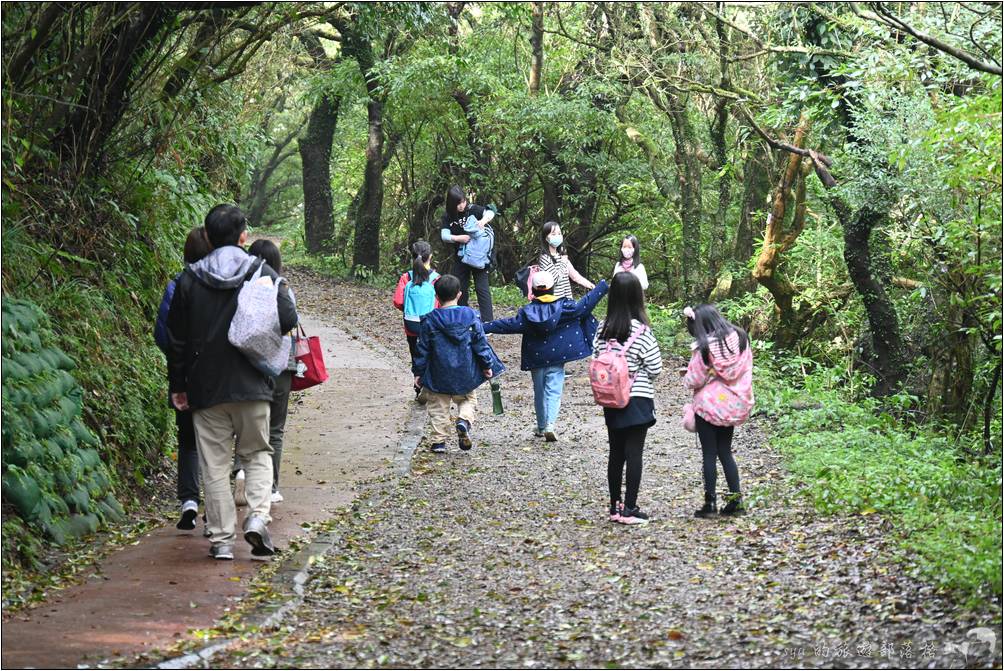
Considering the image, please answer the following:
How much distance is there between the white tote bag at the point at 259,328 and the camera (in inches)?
258

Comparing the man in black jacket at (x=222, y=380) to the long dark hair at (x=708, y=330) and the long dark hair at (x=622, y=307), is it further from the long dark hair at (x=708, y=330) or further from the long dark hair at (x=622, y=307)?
the long dark hair at (x=708, y=330)

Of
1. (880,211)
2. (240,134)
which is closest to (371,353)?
(240,134)

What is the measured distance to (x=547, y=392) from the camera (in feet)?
35.7

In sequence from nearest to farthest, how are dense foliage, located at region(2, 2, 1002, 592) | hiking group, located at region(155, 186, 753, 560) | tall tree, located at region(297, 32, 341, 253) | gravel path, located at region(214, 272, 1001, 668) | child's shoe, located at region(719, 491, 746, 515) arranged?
gravel path, located at region(214, 272, 1001, 668)
hiking group, located at region(155, 186, 753, 560)
child's shoe, located at region(719, 491, 746, 515)
dense foliage, located at region(2, 2, 1002, 592)
tall tree, located at region(297, 32, 341, 253)

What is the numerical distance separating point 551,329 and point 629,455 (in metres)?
2.62

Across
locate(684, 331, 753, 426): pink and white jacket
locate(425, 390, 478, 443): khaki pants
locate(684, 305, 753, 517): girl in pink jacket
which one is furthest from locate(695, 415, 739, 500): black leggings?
locate(425, 390, 478, 443): khaki pants

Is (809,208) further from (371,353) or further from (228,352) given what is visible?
(228,352)

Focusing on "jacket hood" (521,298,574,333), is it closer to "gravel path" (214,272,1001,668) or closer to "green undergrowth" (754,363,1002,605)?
"gravel path" (214,272,1001,668)

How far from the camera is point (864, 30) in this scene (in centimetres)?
1065

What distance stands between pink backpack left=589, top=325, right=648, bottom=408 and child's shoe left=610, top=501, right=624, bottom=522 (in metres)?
0.79

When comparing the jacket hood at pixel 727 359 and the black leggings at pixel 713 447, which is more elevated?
the jacket hood at pixel 727 359

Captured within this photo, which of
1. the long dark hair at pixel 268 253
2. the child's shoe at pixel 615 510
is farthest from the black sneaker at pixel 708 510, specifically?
the long dark hair at pixel 268 253

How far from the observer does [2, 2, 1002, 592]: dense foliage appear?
873cm

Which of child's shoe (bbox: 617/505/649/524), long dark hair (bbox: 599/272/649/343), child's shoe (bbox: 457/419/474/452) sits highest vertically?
long dark hair (bbox: 599/272/649/343)
